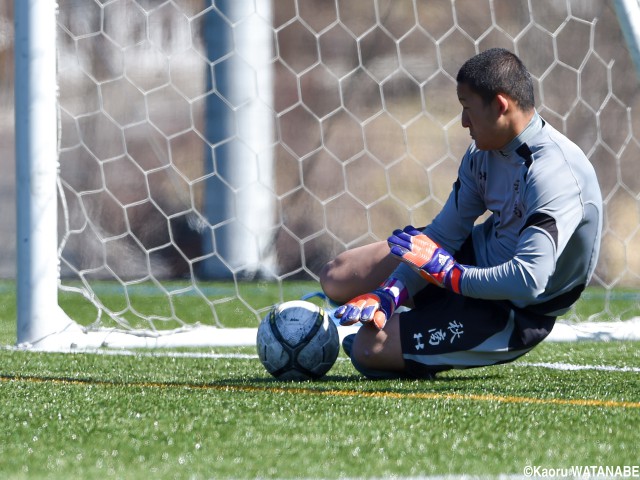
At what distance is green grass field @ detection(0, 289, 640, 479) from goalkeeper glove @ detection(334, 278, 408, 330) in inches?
7.3

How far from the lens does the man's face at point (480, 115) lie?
296 centimetres

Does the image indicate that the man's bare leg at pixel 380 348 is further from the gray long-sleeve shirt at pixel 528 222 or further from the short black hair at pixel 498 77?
the short black hair at pixel 498 77

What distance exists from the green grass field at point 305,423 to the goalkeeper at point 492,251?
0.12 metres

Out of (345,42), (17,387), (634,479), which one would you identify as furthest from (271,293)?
(345,42)

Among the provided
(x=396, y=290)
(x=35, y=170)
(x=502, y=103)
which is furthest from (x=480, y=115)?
(x=35, y=170)

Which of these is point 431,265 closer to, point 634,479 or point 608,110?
point 634,479

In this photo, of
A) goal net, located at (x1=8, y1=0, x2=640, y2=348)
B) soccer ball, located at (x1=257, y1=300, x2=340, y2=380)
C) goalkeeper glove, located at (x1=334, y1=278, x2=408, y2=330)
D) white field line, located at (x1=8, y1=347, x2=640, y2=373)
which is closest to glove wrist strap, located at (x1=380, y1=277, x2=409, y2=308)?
goalkeeper glove, located at (x1=334, y1=278, x2=408, y2=330)

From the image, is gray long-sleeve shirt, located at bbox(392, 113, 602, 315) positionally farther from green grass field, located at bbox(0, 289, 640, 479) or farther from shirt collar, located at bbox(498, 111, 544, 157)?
green grass field, located at bbox(0, 289, 640, 479)

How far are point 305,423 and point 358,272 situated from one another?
1.28 m

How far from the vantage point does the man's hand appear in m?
2.90

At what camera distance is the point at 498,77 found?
2.94m

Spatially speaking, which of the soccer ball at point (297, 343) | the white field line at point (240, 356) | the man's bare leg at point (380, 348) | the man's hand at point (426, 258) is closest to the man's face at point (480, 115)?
the man's hand at point (426, 258)

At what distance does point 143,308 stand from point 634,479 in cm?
491

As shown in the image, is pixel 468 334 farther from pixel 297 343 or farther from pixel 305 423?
pixel 305 423
